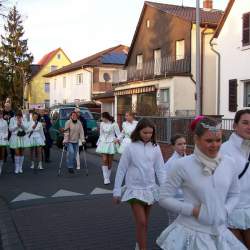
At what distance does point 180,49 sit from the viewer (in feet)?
105

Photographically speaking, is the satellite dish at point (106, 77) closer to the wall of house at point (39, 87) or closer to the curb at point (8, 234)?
the wall of house at point (39, 87)

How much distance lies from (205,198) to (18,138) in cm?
1205

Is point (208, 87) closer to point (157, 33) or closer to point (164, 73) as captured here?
point (164, 73)

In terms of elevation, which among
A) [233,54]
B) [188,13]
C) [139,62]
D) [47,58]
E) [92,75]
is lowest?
[233,54]

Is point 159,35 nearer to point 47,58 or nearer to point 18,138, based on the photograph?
point 18,138

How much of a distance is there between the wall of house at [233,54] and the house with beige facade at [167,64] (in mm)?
3257

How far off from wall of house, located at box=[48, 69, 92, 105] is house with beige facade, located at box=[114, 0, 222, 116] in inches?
538

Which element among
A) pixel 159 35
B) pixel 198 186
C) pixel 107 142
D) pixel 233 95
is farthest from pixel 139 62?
pixel 198 186

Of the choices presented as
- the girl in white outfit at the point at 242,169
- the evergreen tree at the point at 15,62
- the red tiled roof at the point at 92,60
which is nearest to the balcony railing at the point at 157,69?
the red tiled roof at the point at 92,60

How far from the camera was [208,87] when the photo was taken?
1170 inches

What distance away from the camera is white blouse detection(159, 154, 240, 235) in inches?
135

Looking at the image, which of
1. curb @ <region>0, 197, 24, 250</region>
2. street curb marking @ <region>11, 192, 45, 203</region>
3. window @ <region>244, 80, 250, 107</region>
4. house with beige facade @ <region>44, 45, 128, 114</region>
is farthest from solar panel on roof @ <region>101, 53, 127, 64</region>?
curb @ <region>0, 197, 24, 250</region>

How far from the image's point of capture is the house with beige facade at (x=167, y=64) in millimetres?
29188

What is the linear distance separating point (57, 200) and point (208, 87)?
2099cm
